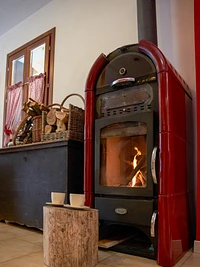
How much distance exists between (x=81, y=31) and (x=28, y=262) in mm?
2620

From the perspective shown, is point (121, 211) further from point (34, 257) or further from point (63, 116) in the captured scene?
point (63, 116)

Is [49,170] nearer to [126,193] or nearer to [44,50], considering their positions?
[126,193]

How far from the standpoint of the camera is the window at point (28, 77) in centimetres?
350

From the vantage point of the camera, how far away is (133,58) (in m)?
1.84

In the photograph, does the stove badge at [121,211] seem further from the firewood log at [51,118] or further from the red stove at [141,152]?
the firewood log at [51,118]

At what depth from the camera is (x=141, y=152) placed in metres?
1.73

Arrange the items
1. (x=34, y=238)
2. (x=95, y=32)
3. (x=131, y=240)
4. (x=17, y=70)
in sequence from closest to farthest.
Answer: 1. (x=131, y=240)
2. (x=34, y=238)
3. (x=95, y=32)
4. (x=17, y=70)

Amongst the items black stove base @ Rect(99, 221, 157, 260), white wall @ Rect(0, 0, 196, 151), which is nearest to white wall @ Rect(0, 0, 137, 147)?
white wall @ Rect(0, 0, 196, 151)

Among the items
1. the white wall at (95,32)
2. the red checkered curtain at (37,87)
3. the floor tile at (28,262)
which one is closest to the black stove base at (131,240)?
the floor tile at (28,262)

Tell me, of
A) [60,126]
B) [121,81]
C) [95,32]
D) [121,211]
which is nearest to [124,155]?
[121,211]

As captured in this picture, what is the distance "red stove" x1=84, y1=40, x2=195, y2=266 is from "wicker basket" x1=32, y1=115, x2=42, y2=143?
766mm

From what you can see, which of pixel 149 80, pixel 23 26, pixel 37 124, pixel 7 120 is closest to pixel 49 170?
pixel 37 124

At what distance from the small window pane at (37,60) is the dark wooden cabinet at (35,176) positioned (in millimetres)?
1492

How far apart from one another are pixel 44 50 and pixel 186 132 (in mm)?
2508
